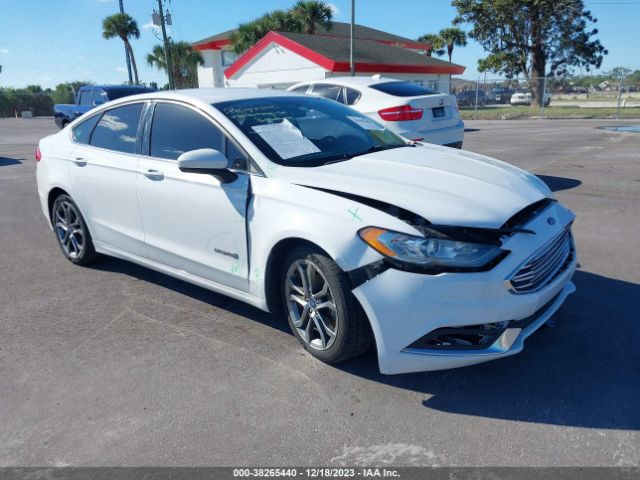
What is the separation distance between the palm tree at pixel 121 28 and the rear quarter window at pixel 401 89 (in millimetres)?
43889

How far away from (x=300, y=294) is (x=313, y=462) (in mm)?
1065

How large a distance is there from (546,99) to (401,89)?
3108 cm

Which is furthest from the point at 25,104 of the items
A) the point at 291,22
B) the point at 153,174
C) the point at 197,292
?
the point at 153,174

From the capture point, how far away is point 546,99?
35625 millimetres

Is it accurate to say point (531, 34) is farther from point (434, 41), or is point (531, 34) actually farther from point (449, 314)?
point (449, 314)

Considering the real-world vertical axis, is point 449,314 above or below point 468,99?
below

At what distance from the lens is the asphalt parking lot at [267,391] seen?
2.52 meters

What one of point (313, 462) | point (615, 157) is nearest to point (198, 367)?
point (313, 462)

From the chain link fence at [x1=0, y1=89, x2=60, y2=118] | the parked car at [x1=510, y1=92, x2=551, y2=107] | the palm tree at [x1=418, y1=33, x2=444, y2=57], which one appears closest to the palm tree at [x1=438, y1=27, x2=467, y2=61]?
the palm tree at [x1=418, y1=33, x2=444, y2=57]

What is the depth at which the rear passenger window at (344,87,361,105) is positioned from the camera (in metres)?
9.05

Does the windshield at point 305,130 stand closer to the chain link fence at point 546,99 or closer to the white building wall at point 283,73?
the chain link fence at point 546,99

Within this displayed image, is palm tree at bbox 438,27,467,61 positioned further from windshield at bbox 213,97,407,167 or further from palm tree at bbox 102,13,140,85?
windshield at bbox 213,97,407,167

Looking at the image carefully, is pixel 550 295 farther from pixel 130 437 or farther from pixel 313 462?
pixel 130 437

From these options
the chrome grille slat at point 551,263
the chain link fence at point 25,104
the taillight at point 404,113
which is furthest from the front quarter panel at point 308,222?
the chain link fence at point 25,104
